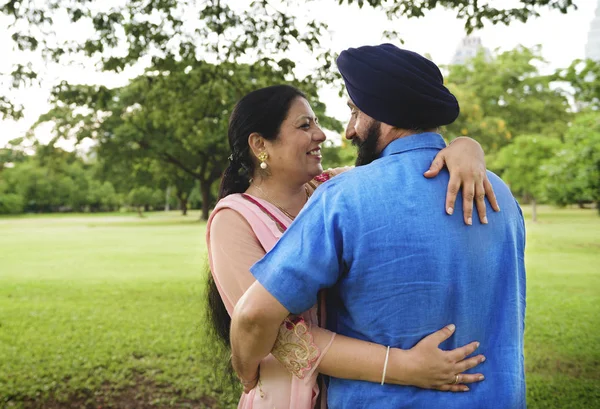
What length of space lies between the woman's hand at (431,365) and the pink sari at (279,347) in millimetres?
220

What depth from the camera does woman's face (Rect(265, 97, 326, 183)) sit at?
226 centimetres

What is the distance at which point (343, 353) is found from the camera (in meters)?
1.55

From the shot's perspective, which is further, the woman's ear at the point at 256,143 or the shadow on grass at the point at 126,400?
the shadow on grass at the point at 126,400

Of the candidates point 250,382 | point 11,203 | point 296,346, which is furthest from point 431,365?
point 11,203

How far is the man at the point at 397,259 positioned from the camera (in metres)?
1.38

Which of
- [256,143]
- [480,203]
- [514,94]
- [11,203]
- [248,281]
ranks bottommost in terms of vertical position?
[11,203]

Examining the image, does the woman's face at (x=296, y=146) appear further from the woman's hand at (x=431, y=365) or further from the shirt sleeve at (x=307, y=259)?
the woman's hand at (x=431, y=365)

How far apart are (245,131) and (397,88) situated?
964mm

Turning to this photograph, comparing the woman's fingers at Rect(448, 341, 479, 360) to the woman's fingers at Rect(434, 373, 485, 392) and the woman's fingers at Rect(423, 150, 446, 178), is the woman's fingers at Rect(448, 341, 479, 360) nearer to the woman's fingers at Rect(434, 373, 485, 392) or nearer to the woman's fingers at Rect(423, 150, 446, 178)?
the woman's fingers at Rect(434, 373, 485, 392)

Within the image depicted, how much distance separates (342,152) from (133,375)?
2848 cm

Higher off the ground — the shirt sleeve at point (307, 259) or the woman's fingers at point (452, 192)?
the woman's fingers at point (452, 192)

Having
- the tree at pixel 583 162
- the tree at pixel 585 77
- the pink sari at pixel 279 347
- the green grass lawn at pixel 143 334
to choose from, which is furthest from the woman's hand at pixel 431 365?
the tree at pixel 583 162

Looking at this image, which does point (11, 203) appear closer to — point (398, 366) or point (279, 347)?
point (279, 347)

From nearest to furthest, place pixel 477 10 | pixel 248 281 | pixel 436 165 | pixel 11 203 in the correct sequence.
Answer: pixel 436 165 → pixel 248 281 → pixel 477 10 → pixel 11 203
